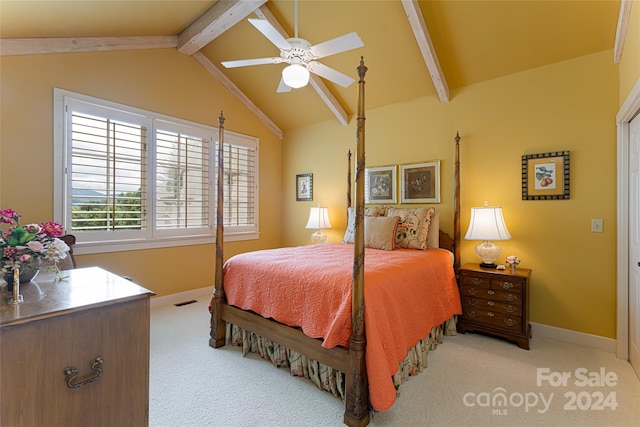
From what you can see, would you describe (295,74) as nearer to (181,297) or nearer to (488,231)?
(488,231)

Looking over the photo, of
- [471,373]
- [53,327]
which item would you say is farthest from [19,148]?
[471,373]

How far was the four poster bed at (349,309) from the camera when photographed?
1.73 meters

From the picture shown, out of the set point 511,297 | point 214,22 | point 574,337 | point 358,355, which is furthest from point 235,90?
point 574,337

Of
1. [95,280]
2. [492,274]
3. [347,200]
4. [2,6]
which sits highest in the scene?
[2,6]

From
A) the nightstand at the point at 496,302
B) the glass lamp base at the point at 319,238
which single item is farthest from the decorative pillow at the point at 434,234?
the glass lamp base at the point at 319,238

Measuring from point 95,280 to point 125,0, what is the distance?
2709mm

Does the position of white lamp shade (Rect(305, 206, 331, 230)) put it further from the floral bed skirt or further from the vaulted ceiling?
the floral bed skirt

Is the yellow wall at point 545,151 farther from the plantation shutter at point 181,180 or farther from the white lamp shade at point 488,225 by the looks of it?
the plantation shutter at point 181,180

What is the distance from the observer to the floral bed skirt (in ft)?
6.56

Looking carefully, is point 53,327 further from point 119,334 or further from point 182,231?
point 182,231

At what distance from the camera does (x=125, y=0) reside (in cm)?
271

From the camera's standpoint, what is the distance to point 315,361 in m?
2.11

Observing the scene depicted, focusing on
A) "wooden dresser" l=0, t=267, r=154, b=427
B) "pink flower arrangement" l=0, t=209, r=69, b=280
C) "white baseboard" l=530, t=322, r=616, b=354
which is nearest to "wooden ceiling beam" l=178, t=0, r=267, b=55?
"pink flower arrangement" l=0, t=209, r=69, b=280

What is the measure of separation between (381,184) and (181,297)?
3152mm
